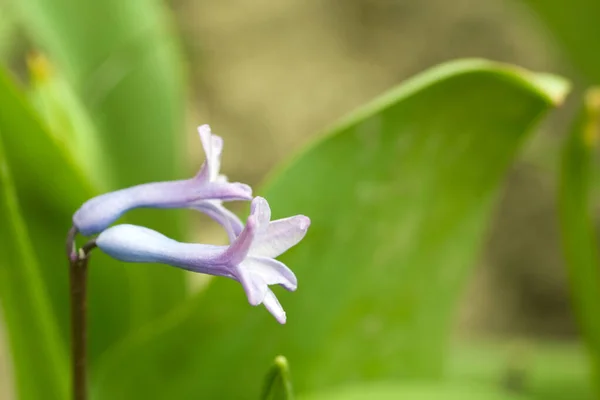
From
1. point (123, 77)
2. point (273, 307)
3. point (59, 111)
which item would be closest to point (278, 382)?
point (273, 307)

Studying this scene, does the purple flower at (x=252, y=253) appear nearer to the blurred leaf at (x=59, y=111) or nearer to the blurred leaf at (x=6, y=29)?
the blurred leaf at (x=59, y=111)

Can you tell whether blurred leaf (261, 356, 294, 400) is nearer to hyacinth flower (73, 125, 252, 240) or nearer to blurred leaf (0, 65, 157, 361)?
hyacinth flower (73, 125, 252, 240)

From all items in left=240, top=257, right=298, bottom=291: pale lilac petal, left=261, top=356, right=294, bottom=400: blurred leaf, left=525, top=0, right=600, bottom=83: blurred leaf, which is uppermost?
left=525, top=0, right=600, bottom=83: blurred leaf

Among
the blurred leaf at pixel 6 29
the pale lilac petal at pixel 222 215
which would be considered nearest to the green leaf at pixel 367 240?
the pale lilac petal at pixel 222 215

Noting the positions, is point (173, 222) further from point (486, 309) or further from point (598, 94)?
point (486, 309)

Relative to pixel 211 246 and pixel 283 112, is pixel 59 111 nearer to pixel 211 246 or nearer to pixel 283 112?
pixel 211 246

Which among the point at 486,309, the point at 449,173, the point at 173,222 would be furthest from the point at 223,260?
the point at 486,309

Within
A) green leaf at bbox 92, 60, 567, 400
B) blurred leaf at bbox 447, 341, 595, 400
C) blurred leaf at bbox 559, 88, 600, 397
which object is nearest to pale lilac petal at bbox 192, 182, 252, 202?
green leaf at bbox 92, 60, 567, 400
